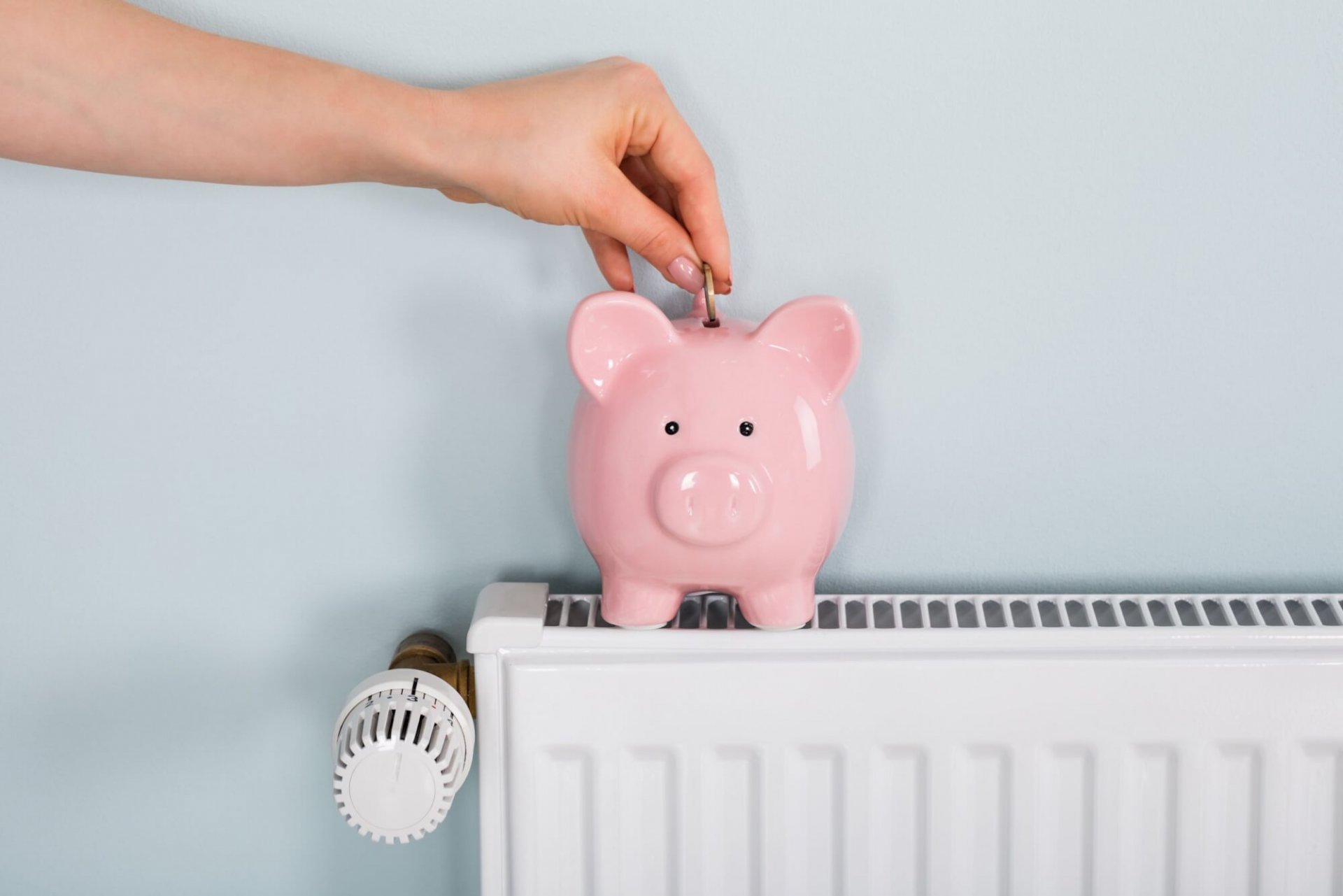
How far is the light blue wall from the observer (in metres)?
0.71

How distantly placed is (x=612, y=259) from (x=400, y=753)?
305mm

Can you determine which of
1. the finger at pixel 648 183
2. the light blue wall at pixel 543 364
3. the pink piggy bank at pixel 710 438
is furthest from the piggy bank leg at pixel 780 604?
the finger at pixel 648 183

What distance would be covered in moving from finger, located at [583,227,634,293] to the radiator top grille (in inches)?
8.0

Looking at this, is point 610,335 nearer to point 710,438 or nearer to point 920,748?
point 710,438

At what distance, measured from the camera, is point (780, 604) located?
695mm

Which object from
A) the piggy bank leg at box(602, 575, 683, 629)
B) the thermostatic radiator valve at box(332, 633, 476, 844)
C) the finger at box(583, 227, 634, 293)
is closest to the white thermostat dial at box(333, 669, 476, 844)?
the thermostatic radiator valve at box(332, 633, 476, 844)

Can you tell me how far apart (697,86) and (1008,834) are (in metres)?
0.50

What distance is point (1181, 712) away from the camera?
73 centimetres

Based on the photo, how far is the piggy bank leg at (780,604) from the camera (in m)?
0.69

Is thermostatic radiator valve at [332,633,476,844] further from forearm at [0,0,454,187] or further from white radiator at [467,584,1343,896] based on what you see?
forearm at [0,0,454,187]

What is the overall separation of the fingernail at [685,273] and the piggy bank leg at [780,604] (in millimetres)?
178

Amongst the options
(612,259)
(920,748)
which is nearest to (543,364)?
(612,259)

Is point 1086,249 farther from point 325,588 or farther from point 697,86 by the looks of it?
point 325,588

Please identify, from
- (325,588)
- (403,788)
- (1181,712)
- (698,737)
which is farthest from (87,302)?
(1181,712)
